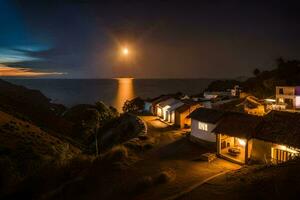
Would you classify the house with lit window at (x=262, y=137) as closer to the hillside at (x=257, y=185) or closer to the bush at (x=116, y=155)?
the hillside at (x=257, y=185)

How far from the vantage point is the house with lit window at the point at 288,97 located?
148 ft

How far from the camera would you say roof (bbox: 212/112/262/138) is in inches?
860

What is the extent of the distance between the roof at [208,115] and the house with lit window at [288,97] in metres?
20.8

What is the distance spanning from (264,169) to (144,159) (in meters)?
11.5

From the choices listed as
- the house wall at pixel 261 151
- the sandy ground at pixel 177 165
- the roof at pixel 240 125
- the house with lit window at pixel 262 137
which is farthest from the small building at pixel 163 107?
the house wall at pixel 261 151

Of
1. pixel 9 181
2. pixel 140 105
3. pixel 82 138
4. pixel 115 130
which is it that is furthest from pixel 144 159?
pixel 140 105

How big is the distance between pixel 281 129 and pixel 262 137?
1.65m

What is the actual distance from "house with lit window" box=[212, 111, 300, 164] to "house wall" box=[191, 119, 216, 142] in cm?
262

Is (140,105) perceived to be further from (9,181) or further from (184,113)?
(9,181)

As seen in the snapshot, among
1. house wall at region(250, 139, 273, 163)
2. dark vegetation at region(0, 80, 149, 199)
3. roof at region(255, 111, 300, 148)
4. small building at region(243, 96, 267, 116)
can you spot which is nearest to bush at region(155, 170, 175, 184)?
dark vegetation at region(0, 80, 149, 199)

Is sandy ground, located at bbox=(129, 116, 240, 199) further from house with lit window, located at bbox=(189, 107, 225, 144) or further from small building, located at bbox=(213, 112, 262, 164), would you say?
small building, located at bbox=(213, 112, 262, 164)

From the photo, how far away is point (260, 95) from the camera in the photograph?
59.9m

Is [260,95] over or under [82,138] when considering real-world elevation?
over

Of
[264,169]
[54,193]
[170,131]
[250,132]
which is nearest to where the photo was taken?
[264,169]
